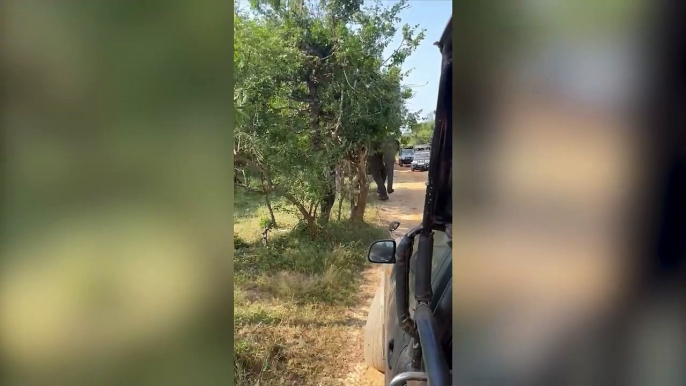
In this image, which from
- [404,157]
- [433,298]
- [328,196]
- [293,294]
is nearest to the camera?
[433,298]

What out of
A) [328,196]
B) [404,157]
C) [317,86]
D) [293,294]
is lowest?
[293,294]

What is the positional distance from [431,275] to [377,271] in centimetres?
258

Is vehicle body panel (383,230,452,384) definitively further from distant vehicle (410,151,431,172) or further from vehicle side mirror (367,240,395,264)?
distant vehicle (410,151,431,172)

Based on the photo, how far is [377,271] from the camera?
12.6ft

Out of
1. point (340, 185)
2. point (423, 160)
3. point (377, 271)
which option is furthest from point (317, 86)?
point (423, 160)
